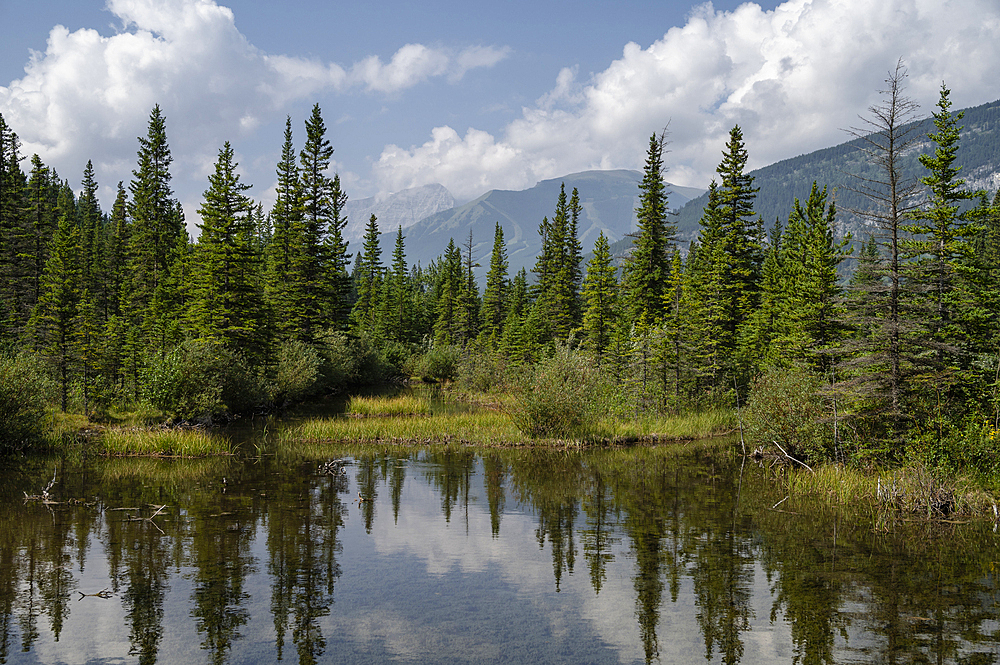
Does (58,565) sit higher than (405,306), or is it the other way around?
Result: (405,306)

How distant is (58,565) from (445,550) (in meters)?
6.80

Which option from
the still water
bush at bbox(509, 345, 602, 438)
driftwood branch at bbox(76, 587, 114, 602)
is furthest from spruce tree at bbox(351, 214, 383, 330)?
driftwood branch at bbox(76, 587, 114, 602)

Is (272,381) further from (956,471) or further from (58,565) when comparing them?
(956,471)

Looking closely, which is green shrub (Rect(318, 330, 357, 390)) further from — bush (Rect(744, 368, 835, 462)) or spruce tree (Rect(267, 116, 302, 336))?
bush (Rect(744, 368, 835, 462))

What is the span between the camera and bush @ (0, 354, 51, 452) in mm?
20797


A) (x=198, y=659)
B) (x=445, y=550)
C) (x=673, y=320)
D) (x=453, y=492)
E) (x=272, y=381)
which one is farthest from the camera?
(x=272, y=381)

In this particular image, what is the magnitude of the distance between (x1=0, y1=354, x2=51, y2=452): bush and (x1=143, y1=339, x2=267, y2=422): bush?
441 cm

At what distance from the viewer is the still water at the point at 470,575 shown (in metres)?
8.52

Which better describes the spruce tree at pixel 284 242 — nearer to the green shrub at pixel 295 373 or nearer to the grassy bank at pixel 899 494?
the green shrub at pixel 295 373

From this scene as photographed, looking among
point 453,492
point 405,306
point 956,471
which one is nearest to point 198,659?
point 453,492

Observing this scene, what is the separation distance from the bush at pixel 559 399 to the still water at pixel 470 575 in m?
7.87

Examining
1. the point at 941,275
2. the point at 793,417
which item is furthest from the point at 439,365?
the point at 941,275

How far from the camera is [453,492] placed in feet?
59.5

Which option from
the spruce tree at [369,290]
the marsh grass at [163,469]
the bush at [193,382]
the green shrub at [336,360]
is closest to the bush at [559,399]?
the marsh grass at [163,469]
